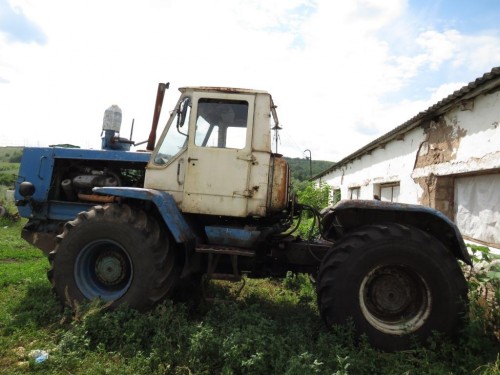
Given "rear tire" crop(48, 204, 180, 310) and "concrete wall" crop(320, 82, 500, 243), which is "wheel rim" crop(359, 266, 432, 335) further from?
"concrete wall" crop(320, 82, 500, 243)

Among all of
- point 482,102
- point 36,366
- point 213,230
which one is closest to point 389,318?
point 213,230

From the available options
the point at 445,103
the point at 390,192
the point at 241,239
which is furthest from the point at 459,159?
the point at 241,239

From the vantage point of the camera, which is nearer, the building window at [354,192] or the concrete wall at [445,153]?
the concrete wall at [445,153]

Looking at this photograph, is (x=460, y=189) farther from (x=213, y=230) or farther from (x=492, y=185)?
(x=213, y=230)

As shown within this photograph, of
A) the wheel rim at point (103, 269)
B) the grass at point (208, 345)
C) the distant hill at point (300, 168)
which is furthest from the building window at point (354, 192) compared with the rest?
the wheel rim at point (103, 269)

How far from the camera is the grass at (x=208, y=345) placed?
9.37ft

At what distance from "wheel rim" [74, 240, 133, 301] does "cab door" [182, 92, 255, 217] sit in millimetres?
888

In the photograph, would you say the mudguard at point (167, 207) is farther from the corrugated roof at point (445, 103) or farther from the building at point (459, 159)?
the corrugated roof at point (445, 103)

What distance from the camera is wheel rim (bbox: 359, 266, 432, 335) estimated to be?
3.37m

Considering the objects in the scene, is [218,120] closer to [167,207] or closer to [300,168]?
[167,207]

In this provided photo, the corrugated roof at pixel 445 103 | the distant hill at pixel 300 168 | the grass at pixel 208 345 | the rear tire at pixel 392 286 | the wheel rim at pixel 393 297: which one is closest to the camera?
the grass at pixel 208 345

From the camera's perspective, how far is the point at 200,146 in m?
3.92

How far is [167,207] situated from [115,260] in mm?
865

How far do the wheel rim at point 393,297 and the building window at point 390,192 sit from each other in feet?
17.4
